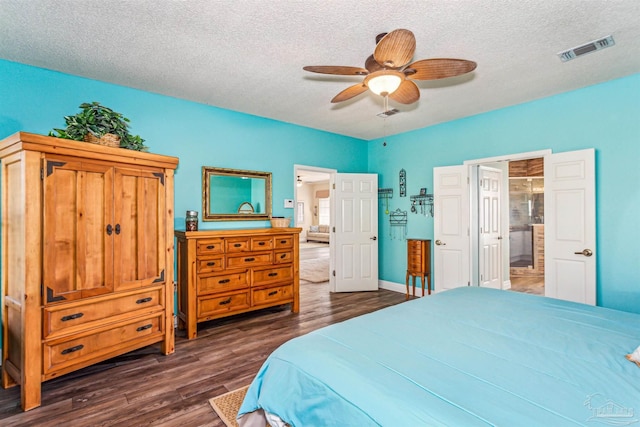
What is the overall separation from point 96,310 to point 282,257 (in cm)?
207

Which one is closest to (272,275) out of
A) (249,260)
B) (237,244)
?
(249,260)

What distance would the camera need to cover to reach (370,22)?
7.28 ft

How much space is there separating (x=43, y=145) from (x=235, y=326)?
2.52 meters

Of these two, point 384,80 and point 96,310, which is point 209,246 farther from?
point 384,80

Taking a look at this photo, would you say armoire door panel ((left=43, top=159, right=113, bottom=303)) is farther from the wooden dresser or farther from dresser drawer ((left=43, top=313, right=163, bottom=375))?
the wooden dresser

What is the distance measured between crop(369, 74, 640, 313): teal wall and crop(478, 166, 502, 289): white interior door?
2.00ft

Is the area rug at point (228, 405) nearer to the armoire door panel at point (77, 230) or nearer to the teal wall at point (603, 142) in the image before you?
the armoire door panel at point (77, 230)

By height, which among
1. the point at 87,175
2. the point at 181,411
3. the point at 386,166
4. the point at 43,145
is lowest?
the point at 181,411

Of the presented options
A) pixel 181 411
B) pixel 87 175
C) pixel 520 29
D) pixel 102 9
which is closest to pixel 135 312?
pixel 181 411

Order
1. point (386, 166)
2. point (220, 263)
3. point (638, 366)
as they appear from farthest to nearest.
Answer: point (386, 166)
point (220, 263)
point (638, 366)

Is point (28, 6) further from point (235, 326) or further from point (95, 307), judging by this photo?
point (235, 326)

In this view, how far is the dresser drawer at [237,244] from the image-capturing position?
11.8 feet

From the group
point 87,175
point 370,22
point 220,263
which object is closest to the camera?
point 370,22

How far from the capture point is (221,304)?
356cm
